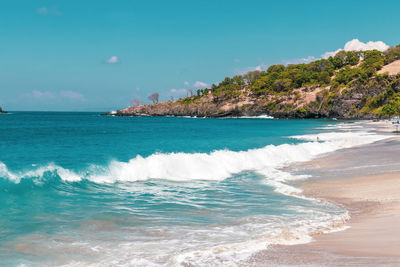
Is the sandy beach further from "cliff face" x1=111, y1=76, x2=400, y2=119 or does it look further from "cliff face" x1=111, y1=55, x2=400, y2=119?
"cliff face" x1=111, y1=76, x2=400, y2=119

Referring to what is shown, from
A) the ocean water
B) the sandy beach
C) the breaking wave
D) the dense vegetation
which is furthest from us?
the dense vegetation

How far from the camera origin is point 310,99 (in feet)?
465

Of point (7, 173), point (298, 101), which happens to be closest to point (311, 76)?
point (298, 101)

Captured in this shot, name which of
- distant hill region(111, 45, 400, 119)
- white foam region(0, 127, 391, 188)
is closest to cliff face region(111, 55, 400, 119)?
distant hill region(111, 45, 400, 119)

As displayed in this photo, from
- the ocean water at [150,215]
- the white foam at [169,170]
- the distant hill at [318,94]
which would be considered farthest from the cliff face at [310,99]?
the ocean water at [150,215]

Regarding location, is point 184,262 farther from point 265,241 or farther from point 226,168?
point 226,168

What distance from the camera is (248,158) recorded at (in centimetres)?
2441

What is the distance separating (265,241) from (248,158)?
55.1 feet

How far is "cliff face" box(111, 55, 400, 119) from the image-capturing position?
120375mm

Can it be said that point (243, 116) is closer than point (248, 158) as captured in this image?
No

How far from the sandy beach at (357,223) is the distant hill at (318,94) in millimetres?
75707

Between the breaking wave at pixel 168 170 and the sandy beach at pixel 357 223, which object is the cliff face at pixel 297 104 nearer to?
the breaking wave at pixel 168 170

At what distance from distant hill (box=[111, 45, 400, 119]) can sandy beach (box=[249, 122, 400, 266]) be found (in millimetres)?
75707

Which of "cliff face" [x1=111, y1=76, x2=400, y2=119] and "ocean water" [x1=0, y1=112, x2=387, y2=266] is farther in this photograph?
"cliff face" [x1=111, y1=76, x2=400, y2=119]
